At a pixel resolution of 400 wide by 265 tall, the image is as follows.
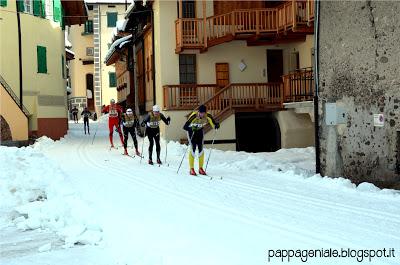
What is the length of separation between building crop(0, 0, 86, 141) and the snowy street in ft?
38.3

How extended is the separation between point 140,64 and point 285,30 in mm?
12585

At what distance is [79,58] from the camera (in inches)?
2564

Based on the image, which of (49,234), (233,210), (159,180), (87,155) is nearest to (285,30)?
(87,155)

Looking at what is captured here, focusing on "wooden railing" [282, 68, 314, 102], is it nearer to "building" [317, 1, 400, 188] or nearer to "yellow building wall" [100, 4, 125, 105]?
"building" [317, 1, 400, 188]

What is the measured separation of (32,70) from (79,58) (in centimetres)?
3966

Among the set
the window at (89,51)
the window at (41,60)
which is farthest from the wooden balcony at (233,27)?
the window at (89,51)

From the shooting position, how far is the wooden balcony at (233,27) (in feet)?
74.9

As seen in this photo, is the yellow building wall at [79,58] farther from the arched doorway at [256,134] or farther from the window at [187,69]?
the arched doorway at [256,134]

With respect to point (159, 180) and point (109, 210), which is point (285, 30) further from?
point (109, 210)

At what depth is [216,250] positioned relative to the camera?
6.17 meters

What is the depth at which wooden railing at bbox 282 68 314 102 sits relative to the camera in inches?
747

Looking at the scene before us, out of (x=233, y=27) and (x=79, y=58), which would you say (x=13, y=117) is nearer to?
(x=233, y=27)

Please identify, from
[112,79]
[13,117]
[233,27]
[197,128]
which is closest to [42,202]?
[197,128]

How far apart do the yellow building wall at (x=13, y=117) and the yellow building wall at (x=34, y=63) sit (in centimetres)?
142
